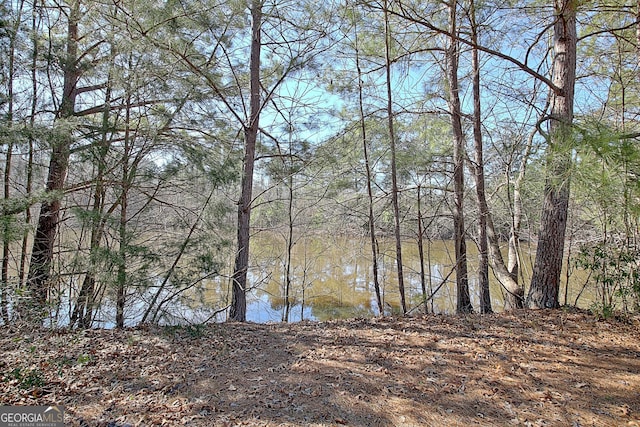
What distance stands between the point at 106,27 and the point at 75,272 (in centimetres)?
282

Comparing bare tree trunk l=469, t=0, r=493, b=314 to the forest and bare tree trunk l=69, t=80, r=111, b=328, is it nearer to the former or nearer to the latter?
→ the forest

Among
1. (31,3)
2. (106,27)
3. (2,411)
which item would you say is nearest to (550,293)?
(2,411)

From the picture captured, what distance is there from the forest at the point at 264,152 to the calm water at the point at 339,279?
63 cm

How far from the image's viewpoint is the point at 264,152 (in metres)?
5.10

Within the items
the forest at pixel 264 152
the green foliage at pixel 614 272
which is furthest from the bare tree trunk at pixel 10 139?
the green foliage at pixel 614 272

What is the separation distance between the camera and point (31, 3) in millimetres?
3840

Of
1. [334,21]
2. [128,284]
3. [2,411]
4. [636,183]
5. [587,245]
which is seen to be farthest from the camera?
[334,21]

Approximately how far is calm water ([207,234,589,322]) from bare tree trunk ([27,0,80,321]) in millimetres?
1943

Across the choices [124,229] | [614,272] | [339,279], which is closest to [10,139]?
[124,229]

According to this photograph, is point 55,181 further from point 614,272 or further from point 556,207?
point 614,272

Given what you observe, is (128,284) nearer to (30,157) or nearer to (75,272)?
(75,272)

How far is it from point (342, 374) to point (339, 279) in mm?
6758

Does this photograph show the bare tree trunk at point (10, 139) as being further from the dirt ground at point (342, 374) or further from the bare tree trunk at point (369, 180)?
the bare tree trunk at point (369, 180)

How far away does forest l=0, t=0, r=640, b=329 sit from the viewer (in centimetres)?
315
